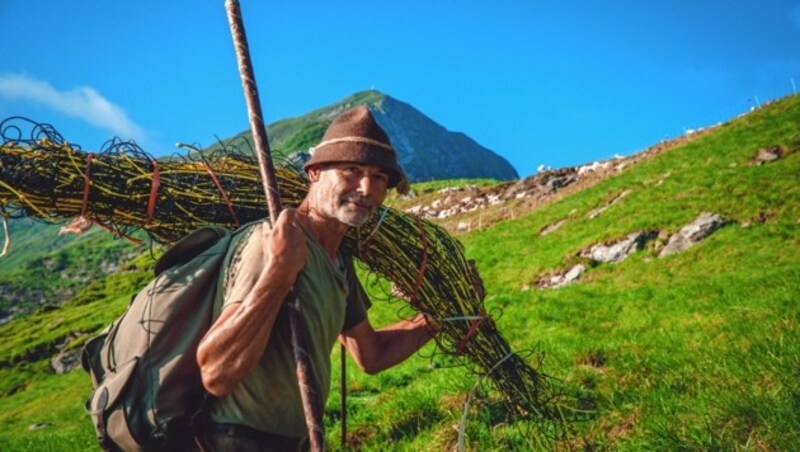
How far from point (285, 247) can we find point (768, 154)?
83.7 ft

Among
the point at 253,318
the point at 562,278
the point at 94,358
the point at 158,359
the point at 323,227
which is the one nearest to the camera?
the point at 253,318

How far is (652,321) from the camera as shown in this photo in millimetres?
9391

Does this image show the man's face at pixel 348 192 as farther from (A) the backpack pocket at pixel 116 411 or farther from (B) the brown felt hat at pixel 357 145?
(A) the backpack pocket at pixel 116 411

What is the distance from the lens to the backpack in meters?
2.35

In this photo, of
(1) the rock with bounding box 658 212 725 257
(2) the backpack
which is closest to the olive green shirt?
(2) the backpack

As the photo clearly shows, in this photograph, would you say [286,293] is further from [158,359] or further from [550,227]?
[550,227]

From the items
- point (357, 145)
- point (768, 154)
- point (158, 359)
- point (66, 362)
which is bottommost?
point (66, 362)

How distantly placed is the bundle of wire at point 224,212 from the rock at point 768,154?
22.0 metres

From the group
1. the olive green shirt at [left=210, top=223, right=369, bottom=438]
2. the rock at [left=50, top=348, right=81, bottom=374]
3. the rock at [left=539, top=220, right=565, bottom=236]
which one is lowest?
the rock at [left=50, top=348, right=81, bottom=374]

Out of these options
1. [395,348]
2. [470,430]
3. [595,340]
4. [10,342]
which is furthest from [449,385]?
[10,342]

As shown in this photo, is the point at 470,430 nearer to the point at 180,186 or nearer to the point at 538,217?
the point at 180,186

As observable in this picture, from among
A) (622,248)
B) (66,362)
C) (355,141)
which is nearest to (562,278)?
(622,248)

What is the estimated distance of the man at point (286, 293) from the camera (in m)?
2.32

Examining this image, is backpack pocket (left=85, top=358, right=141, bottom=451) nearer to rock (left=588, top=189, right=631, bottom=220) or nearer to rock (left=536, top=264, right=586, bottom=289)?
rock (left=536, top=264, right=586, bottom=289)
